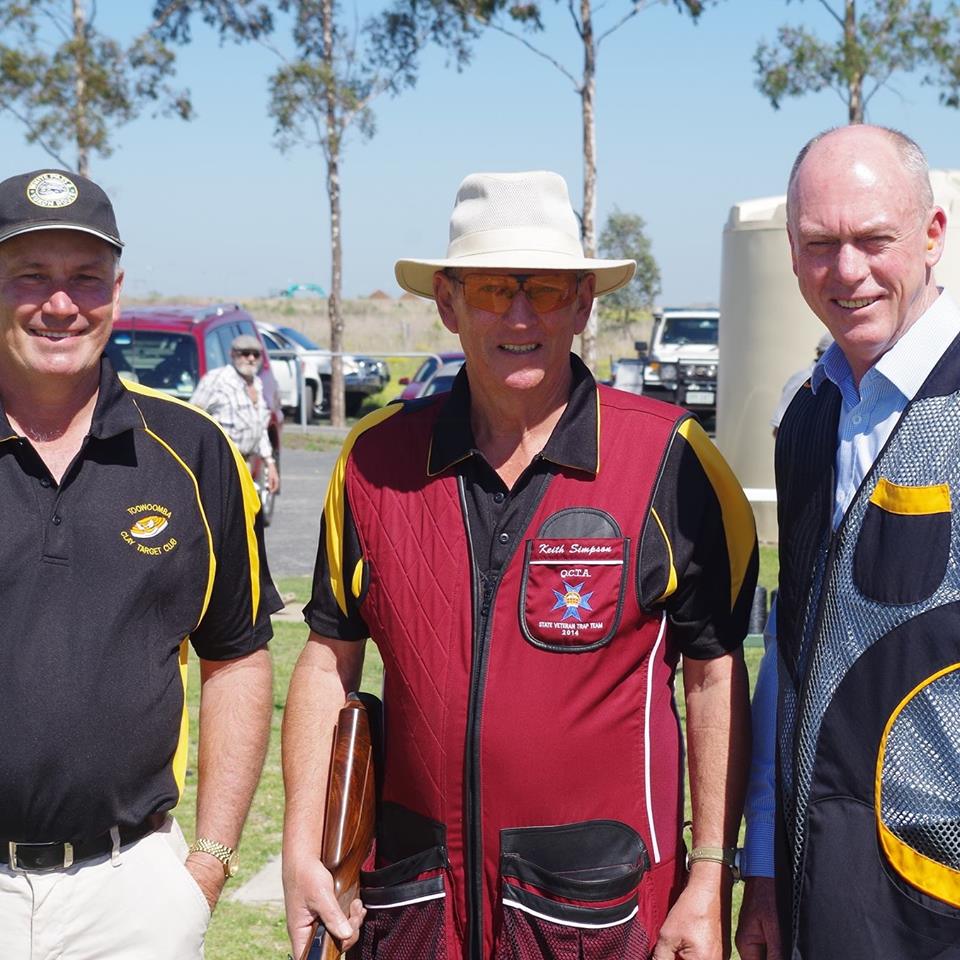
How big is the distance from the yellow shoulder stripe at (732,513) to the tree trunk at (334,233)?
2183cm

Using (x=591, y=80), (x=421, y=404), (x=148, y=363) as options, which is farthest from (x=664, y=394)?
(x=421, y=404)

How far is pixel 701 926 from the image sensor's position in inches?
108

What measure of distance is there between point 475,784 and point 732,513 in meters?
0.78

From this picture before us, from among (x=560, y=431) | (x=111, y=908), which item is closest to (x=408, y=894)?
(x=111, y=908)

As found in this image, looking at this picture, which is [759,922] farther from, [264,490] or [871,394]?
[264,490]

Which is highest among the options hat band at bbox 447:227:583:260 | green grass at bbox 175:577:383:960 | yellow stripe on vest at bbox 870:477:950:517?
hat band at bbox 447:227:583:260

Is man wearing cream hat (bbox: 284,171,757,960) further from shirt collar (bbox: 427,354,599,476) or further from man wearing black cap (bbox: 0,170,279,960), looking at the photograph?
man wearing black cap (bbox: 0,170,279,960)

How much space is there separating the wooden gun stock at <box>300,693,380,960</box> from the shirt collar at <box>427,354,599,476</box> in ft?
1.92

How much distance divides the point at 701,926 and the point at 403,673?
80 centimetres

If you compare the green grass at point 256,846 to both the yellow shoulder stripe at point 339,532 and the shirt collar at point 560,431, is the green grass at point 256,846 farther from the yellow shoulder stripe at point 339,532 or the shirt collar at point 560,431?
the shirt collar at point 560,431

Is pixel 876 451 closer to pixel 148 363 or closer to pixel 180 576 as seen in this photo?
pixel 180 576

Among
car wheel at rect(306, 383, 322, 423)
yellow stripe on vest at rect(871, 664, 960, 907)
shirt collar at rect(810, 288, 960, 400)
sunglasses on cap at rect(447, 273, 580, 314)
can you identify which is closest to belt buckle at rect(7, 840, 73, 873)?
sunglasses on cap at rect(447, 273, 580, 314)

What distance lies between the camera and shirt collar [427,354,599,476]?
9.45 feet

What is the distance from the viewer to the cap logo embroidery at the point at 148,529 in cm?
290
